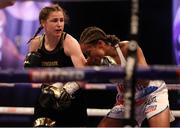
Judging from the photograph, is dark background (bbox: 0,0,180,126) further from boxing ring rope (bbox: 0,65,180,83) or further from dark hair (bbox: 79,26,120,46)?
boxing ring rope (bbox: 0,65,180,83)

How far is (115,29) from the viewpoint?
3.42 meters

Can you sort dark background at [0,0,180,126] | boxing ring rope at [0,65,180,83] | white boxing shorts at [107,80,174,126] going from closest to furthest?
1. boxing ring rope at [0,65,180,83]
2. white boxing shorts at [107,80,174,126]
3. dark background at [0,0,180,126]

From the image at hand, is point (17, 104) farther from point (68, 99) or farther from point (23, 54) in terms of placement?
point (68, 99)

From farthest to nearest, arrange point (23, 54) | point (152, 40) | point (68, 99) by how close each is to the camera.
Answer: point (23, 54), point (152, 40), point (68, 99)

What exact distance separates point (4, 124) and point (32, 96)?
1.17ft

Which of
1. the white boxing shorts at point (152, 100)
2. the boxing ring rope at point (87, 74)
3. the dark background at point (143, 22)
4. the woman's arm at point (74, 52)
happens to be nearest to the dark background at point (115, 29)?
the dark background at point (143, 22)

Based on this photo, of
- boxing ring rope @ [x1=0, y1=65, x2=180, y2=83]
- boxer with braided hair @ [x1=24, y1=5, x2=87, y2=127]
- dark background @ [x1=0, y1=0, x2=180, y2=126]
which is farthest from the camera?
dark background @ [x1=0, y1=0, x2=180, y2=126]

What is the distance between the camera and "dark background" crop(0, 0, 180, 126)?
336 cm

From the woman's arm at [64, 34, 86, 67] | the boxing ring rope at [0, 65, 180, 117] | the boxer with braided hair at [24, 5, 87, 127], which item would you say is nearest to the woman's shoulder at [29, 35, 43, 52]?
the boxer with braided hair at [24, 5, 87, 127]

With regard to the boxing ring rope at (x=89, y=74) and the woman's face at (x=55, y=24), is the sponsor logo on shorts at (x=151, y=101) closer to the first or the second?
the woman's face at (x=55, y=24)

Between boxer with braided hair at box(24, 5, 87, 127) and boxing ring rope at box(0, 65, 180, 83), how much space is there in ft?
1.75

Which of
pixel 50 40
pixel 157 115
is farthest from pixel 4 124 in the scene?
pixel 157 115

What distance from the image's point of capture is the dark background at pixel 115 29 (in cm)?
336

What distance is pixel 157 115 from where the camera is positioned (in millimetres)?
1798
